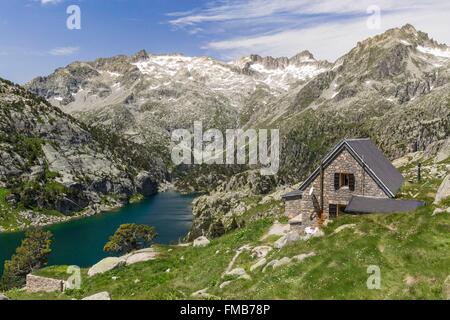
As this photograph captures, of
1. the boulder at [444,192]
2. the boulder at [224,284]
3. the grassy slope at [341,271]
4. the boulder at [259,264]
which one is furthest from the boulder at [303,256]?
the boulder at [444,192]

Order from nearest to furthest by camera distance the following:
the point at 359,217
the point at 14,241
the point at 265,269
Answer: the point at 265,269, the point at 359,217, the point at 14,241

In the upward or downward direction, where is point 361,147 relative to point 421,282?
upward

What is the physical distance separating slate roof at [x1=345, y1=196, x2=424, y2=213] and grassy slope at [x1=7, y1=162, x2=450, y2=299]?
342 centimetres

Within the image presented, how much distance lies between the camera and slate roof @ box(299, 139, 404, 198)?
43781mm

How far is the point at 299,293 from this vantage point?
83.6 ft

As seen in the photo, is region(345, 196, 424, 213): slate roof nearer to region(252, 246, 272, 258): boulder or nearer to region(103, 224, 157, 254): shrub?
region(252, 246, 272, 258): boulder

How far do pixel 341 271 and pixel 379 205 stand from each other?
16154 millimetres

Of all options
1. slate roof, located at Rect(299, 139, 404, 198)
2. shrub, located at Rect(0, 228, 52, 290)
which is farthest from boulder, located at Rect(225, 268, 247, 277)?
shrub, located at Rect(0, 228, 52, 290)

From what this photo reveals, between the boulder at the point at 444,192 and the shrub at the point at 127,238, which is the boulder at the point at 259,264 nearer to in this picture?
the boulder at the point at 444,192

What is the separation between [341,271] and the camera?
27.5 m

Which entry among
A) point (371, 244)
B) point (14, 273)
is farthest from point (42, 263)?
point (371, 244)

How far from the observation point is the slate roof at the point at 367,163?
Answer: 144 feet

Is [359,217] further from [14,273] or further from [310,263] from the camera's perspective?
[14,273]
